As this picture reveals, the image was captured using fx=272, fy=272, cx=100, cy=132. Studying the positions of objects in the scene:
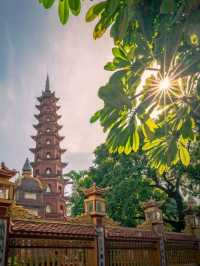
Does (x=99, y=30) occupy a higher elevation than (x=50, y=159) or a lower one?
lower

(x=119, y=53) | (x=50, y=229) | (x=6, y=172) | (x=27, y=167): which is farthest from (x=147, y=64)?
(x=27, y=167)

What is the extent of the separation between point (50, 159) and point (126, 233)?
1772 centimetres

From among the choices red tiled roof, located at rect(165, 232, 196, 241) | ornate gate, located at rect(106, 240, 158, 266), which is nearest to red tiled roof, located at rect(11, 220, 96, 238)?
ornate gate, located at rect(106, 240, 158, 266)

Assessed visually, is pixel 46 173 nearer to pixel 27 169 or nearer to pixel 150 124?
pixel 27 169

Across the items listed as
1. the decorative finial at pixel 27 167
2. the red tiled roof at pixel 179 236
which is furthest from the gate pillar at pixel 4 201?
the decorative finial at pixel 27 167

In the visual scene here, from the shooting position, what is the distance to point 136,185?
13.3 meters

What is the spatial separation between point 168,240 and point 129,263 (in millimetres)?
2348

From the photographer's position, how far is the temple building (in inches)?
826

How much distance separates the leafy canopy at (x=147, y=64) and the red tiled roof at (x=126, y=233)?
6073mm

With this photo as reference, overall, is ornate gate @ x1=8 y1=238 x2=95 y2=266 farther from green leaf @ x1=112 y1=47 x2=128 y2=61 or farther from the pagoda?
the pagoda

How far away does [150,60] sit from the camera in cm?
157

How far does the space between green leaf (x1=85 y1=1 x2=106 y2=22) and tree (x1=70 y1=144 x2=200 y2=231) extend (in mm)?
12300

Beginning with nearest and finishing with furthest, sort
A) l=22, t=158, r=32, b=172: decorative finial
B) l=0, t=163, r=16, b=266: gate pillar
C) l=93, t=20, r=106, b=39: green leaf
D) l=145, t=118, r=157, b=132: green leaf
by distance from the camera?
l=93, t=20, r=106, b=39: green leaf
l=145, t=118, r=157, b=132: green leaf
l=0, t=163, r=16, b=266: gate pillar
l=22, t=158, r=32, b=172: decorative finial

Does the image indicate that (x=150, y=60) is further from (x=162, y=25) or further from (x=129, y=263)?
(x=129, y=263)
